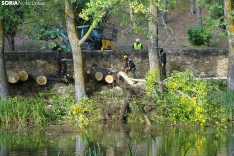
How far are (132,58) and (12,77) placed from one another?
6.58 metres

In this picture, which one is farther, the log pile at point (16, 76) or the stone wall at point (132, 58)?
the stone wall at point (132, 58)

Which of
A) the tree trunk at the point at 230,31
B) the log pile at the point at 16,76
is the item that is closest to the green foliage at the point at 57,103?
the log pile at the point at 16,76

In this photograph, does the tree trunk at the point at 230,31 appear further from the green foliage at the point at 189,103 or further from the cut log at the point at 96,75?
the cut log at the point at 96,75

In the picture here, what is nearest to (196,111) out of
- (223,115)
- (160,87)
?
(223,115)

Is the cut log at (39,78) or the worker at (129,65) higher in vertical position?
the worker at (129,65)

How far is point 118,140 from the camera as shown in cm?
2122

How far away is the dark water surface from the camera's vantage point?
60.8 feet

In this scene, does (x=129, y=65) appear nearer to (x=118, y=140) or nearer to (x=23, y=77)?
(x=23, y=77)

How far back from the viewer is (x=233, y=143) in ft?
66.0

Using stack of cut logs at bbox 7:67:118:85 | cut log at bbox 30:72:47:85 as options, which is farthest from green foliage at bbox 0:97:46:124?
cut log at bbox 30:72:47:85

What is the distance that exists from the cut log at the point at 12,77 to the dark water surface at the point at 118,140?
441cm

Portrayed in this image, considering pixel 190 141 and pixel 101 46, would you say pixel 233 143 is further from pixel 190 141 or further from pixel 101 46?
pixel 101 46

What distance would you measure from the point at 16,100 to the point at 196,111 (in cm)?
693

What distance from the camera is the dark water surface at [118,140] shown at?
18.5 meters
